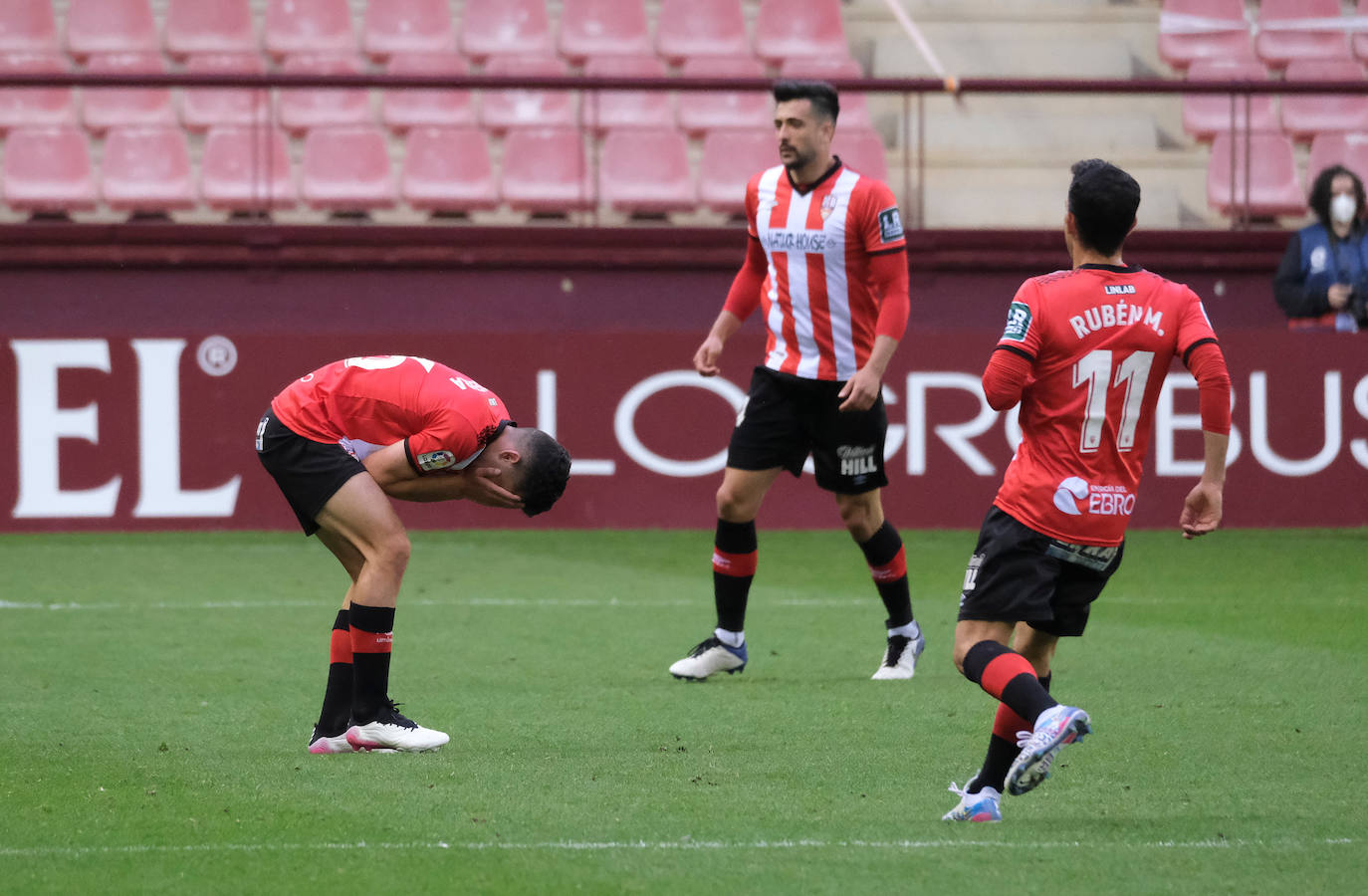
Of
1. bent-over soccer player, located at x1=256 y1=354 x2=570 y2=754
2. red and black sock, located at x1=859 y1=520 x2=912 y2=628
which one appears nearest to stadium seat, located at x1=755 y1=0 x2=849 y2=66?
red and black sock, located at x1=859 y1=520 x2=912 y2=628

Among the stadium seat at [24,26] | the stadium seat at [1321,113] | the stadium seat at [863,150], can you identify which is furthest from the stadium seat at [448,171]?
the stadium seat at [1321,113]

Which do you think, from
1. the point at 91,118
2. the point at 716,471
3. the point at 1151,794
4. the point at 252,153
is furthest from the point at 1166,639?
the point at 91,118

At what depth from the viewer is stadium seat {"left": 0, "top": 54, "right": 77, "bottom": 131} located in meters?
12.7

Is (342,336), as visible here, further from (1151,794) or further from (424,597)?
(1151,794)

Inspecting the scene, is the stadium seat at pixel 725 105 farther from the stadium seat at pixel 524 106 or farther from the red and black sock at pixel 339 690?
the red and black sock at pixel 339 690

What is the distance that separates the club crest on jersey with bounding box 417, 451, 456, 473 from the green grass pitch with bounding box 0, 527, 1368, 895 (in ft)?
2.67

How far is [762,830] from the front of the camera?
4.16 metres

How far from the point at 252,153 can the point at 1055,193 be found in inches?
219

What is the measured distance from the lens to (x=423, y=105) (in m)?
13.2

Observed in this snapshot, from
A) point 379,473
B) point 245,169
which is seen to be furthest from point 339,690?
point 245,169

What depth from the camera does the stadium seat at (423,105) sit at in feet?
42.6

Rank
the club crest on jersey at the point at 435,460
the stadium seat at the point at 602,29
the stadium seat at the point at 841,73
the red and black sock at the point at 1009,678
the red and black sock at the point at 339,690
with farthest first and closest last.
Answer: the stadium seat at the point at 602,29
the stadium seat at the point at 841,73
the red and black sock at the point at 339,690
the club crest on jersey at the point at 435,460
the red and black sock at the point at 1009,678

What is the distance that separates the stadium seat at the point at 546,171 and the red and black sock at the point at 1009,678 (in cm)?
836

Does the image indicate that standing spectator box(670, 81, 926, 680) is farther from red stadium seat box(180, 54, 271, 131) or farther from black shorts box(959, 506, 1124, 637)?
red stadium seat box(180, 54, 271, 131)
